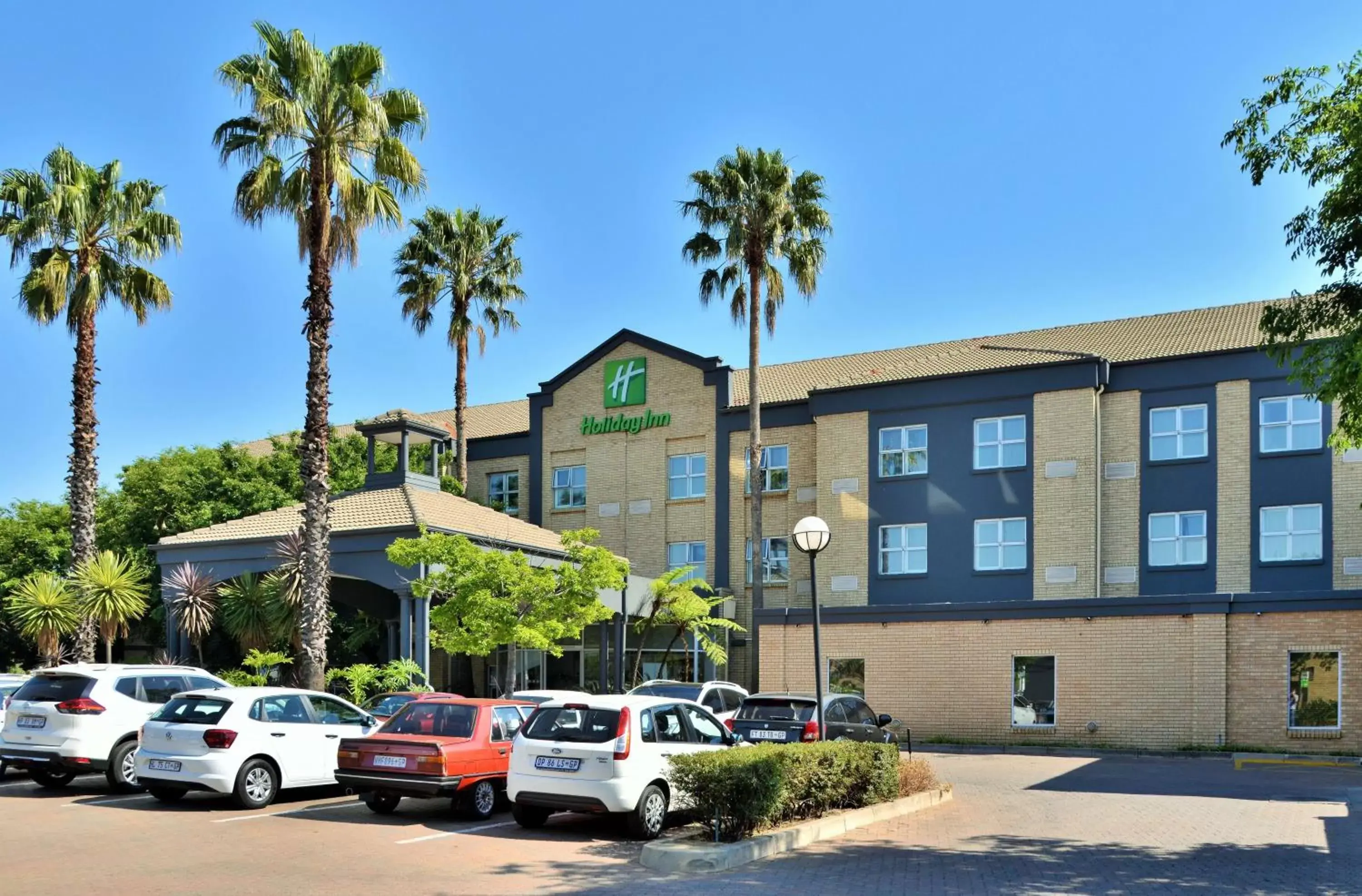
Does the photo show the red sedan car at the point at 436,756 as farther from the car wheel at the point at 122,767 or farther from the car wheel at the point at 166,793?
the car wheel at the point at 122,767

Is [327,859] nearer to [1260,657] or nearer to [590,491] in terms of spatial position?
[1260,657]

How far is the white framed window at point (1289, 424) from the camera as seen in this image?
106ft

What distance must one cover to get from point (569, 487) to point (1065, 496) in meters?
16.4

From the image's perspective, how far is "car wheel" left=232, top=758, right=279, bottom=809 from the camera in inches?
615

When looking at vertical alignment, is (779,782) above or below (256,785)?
above

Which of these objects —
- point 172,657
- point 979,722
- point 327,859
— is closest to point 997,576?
point 979,722

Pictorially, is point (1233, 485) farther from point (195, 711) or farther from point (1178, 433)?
point (195, 711)

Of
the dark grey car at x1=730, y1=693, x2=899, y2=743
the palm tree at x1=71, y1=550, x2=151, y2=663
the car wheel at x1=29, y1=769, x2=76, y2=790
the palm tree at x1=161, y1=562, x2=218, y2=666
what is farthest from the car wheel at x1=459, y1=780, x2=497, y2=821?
the palm tree at x1=161, y1=562, x2=218, y2=666

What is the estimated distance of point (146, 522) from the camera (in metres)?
40.4

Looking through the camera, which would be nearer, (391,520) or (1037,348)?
(391,520)

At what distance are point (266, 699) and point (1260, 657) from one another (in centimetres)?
2055

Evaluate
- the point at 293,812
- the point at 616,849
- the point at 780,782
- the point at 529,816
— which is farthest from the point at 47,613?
the point at 780,782

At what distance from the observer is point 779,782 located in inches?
547

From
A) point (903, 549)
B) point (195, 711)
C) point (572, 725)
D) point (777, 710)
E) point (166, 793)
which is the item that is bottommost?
point (166, 793)
